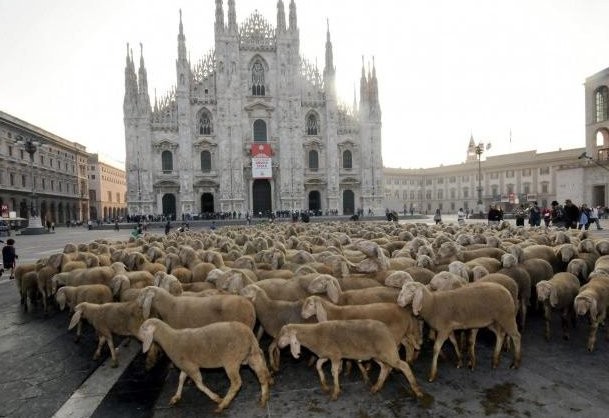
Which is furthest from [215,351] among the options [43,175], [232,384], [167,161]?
[43,175]

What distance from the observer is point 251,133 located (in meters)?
50.2

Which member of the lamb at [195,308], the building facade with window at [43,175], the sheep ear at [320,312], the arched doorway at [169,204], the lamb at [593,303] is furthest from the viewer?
the building facade with window at [43,175]

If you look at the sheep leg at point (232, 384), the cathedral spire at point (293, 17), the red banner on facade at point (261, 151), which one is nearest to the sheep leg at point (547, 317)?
the sheep leg at point (232, 384)

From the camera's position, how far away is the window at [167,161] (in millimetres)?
48394

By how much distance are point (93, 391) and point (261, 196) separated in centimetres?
4719

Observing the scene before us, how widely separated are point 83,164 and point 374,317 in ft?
283

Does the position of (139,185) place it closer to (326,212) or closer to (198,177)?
(198,177)

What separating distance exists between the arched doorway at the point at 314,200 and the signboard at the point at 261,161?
23.2 ft

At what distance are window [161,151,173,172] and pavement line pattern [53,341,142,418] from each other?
4547 centimetres

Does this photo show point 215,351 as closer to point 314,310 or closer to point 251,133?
point 314,310

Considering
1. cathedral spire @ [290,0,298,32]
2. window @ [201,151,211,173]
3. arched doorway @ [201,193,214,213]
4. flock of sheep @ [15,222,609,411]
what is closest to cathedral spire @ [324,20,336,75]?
cathedral spire @ [290,0,298,32]

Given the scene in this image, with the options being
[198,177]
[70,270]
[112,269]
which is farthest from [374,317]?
[198,177]

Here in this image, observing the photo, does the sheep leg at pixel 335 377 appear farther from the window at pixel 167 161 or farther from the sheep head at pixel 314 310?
the window at pixel 167 161

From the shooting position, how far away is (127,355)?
5.79 metres
